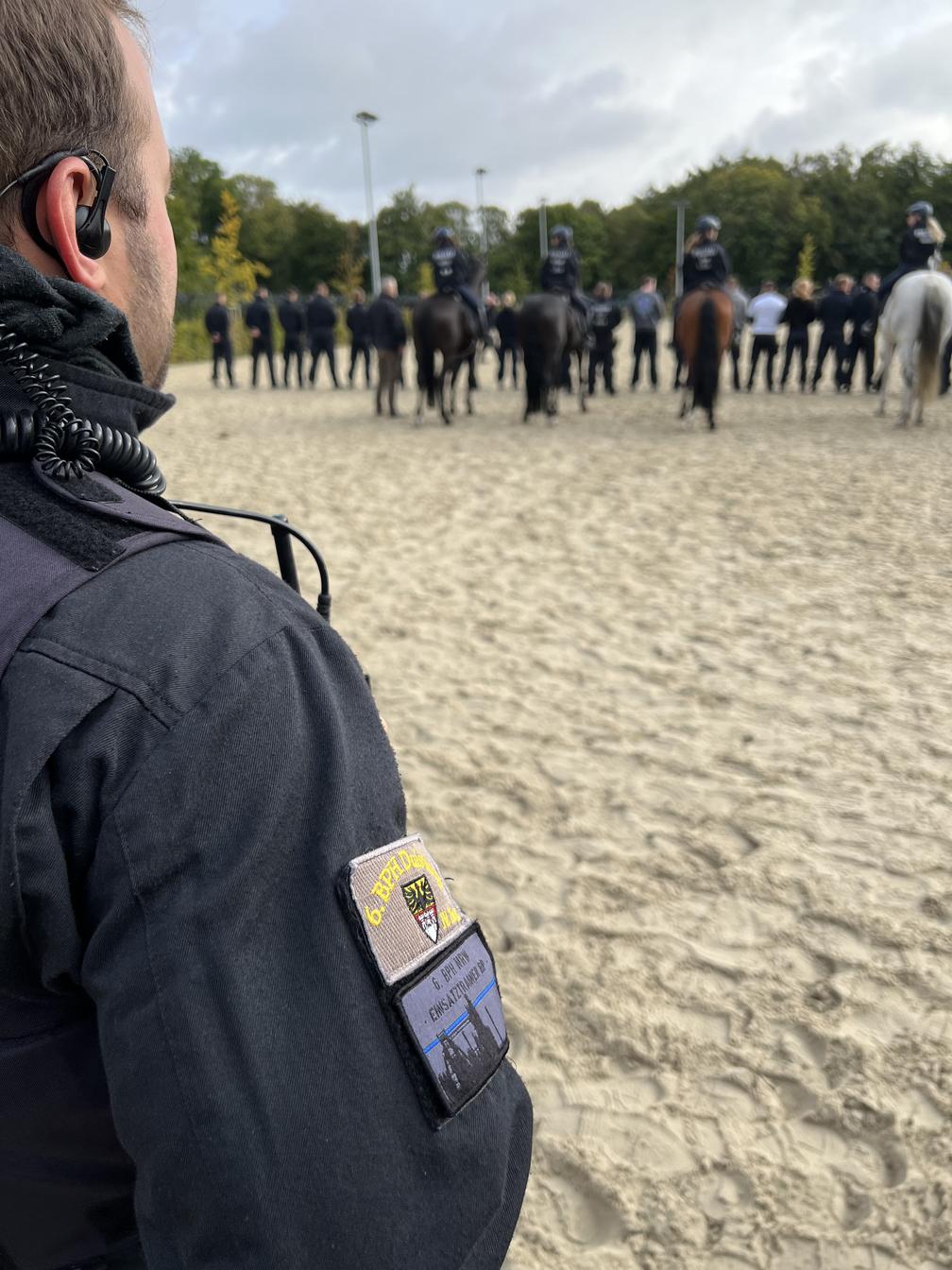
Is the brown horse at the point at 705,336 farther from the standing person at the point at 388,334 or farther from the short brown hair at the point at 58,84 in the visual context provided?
the short brown hair at the point at 58,84

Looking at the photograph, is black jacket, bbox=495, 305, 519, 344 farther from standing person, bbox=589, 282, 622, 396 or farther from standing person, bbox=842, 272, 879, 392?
standing person, bbox=842, 272, 879, 392

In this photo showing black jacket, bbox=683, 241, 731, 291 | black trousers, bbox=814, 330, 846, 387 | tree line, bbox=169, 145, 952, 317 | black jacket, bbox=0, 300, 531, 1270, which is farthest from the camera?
tree line, bbox=169, 145, 952, 317

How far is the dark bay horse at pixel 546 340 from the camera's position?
11672mm

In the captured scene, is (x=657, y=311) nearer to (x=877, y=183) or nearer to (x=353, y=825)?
(x=353, y=825)

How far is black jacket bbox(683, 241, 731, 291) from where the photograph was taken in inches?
431

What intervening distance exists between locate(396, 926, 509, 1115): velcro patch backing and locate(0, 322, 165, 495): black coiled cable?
47cm

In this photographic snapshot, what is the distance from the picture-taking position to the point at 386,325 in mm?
13562

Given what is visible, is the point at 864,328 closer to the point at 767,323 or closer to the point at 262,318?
the point at 767,323

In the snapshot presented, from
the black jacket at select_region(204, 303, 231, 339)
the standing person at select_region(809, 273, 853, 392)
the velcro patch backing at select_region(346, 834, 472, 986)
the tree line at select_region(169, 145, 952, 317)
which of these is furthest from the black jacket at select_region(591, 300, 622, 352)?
the tree line at select_region(169, 145, 952, 317)

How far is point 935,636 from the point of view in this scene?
15.9ft

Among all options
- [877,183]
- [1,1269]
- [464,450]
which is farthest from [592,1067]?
[877,183]

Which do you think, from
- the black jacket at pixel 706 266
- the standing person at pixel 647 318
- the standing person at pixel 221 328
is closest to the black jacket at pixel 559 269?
the black jacket at pixel 706 266

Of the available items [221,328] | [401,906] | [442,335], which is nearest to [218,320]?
[221,328]

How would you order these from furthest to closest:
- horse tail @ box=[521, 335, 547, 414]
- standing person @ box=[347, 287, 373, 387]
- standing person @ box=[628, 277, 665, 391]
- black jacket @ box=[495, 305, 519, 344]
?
standing person @ box=[347, 287, 373, 387]
black jacket @ box=[495, 305, 519, 344]
standing person @ box=[628, 277, 665, 391]
horse tail @ box=[521, 335, 547, 414]
